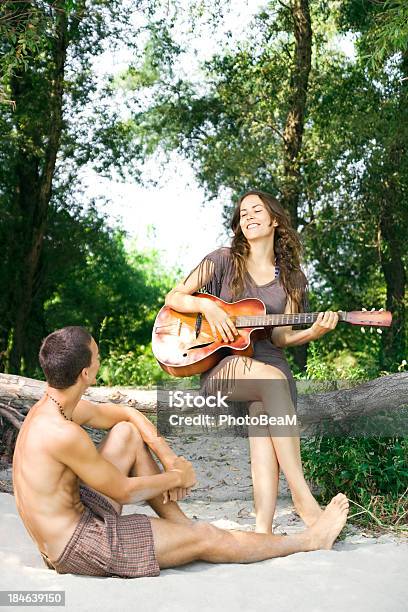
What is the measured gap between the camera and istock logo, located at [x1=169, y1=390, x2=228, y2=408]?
3451 mm

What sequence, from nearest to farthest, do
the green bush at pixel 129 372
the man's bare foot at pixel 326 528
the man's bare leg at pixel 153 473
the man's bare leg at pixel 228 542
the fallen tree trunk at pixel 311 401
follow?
1. the man's bare leg at pixel 228 542
2. the man's bare leg at pixel 153 473
3. the man's bare foot at pixel 326 528
4. the fallen tree trunk at pixel 311 401
5. the green bush at pixel 129 372

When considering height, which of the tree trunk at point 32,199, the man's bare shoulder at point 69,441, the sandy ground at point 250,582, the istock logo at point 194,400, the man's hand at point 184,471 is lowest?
the sandy ground at point 250,582

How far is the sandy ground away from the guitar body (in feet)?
2.93

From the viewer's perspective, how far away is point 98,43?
8570mm

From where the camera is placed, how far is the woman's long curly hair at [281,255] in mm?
3590

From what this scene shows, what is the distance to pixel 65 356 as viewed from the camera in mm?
2617

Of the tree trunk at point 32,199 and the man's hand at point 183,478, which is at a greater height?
the tree trunk at point 32,199

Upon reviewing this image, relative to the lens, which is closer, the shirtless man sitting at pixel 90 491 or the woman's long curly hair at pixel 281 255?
the shirtless man sitting at pixel 90 491

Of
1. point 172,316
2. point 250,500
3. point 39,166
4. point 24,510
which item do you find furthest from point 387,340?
point 24,510

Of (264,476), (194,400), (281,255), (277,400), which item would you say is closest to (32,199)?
(194,400)

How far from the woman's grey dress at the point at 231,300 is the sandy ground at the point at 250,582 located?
2.31 ft

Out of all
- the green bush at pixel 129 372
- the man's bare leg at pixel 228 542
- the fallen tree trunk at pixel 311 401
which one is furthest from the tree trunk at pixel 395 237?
the man's bare leg at pixel 228 542

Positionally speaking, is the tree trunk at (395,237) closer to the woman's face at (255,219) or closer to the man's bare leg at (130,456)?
the woman's face at (255,219)

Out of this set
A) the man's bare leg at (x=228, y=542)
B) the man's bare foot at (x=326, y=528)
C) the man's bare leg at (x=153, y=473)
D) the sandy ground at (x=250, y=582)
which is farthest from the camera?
the man's bare foot at (x=326, y=528)
